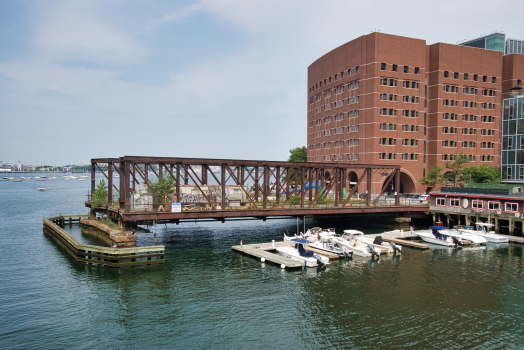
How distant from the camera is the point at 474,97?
3738 inches

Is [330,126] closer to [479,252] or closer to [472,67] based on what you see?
[472,67]

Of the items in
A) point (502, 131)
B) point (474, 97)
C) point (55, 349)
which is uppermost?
point (474, 97)

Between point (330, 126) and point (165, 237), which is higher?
point (330, 126)

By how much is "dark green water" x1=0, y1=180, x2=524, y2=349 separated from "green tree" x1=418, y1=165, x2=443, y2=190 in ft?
140

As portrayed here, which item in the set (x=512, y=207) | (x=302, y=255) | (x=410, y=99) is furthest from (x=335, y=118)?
(x=302, y=255)

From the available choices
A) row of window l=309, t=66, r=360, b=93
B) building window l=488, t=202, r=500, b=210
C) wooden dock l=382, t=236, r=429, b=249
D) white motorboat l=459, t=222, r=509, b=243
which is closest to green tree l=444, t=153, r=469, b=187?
building window l=488, t=202, r=500, b=210

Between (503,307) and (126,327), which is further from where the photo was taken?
(503,307)

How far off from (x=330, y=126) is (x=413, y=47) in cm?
2775

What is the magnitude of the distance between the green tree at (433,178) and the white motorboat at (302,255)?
176 ft

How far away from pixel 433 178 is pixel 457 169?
748 centimetres

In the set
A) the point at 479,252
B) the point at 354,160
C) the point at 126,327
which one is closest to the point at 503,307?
the point at 479,252

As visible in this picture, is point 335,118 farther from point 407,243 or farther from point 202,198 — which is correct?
point 202,198

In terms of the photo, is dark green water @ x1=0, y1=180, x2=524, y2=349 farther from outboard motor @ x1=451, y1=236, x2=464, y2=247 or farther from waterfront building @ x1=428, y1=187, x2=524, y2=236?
waterfront building @ x1=428, y1=187, x2=524, y2=236

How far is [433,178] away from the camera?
85312mm
